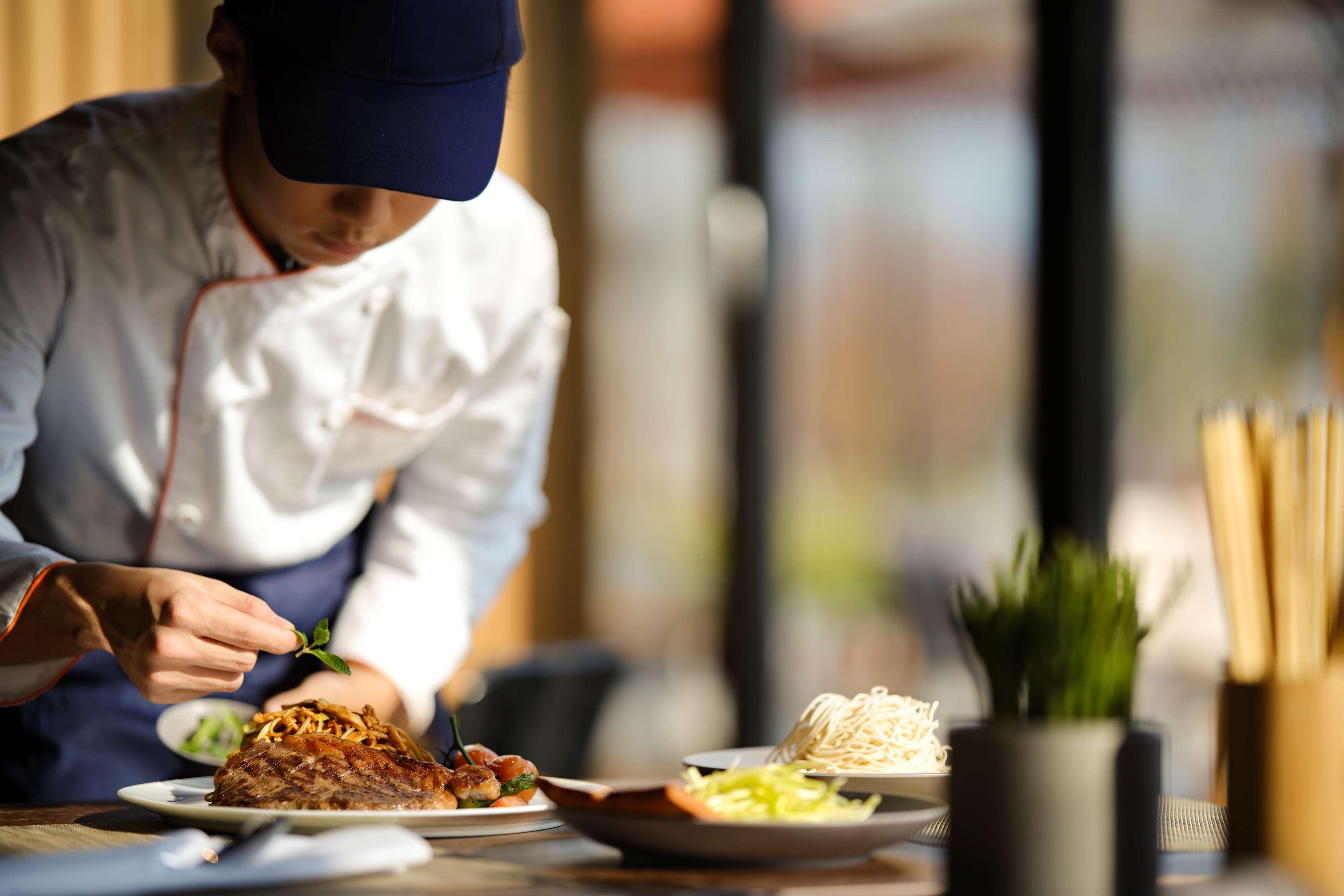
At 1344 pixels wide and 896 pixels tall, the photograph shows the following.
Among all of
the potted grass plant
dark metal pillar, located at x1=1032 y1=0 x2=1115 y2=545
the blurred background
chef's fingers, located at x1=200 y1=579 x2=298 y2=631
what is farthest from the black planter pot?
dark metal pillar, located at x1=1032 y1=0 x2=1115 y2=545

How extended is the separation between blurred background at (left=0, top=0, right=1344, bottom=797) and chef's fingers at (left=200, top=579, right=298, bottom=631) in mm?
1262

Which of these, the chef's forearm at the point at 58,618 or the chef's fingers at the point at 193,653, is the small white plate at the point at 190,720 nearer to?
the chef's forearm at the point at 58,618

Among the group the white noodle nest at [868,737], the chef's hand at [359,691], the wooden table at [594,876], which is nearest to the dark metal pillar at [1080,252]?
the chef's hand at [359,691]

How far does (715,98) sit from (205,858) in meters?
3.42

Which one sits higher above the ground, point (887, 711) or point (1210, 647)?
point (887, 711)

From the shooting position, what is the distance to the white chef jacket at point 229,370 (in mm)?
1433

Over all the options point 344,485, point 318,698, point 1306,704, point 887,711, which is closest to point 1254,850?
point 1306,704

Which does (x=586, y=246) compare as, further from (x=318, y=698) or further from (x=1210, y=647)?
(x=318, y=698)

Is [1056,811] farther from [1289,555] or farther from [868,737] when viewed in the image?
[868,737]

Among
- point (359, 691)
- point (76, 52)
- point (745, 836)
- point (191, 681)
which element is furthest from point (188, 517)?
point (76, 52)

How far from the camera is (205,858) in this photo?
81 centimetres

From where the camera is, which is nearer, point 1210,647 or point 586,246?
point 1210,647

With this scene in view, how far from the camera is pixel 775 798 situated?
84cm

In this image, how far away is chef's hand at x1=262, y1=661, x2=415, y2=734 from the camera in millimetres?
1464
